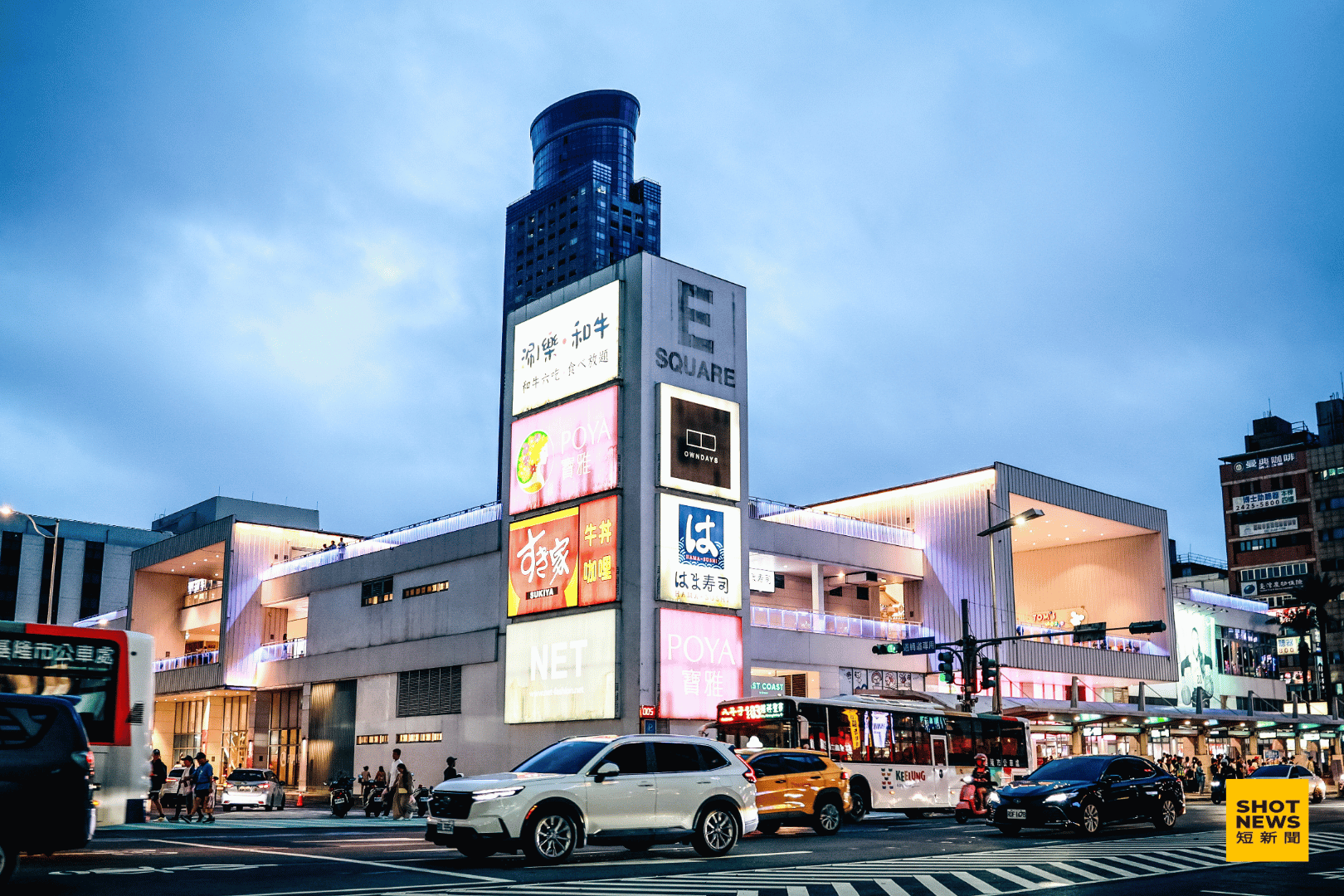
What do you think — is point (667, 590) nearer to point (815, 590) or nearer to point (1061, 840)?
point (815, 590)

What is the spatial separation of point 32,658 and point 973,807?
71.5 feet

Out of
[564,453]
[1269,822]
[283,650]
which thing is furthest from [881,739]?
[283,650]

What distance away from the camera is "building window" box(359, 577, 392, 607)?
182 ft

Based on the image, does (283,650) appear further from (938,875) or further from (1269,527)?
(1269,527)

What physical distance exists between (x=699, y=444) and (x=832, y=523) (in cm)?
1011

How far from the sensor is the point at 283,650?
205 feet

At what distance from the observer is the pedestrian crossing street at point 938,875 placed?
43.5 feet

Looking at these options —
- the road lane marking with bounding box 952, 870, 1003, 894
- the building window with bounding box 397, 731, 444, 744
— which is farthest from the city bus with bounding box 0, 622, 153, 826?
the building window with bounding box 397, 731, 444, 744

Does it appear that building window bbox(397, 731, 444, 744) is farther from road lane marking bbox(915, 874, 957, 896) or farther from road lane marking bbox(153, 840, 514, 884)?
road lane marking bbox(915, 874, 957, 896)

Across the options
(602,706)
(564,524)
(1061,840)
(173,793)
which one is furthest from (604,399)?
(1061,840)

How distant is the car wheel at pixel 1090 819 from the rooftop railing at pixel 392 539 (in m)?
30.7

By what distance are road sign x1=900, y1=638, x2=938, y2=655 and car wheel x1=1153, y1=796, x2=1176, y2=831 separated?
1363cm

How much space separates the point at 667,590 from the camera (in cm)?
4384

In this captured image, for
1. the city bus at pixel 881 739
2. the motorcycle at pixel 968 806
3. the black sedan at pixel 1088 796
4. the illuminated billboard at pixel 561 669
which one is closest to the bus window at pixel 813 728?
the city bus at pixel 881 739
